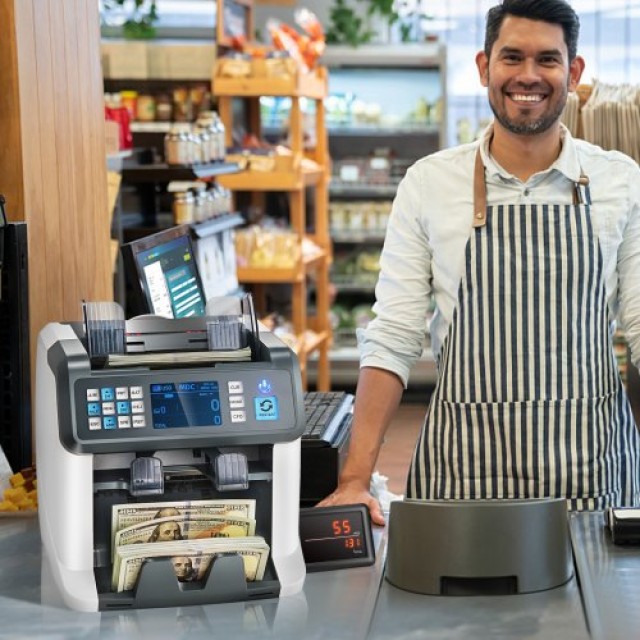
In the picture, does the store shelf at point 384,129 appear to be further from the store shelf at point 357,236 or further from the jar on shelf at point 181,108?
the jar on shelf at point 181,108

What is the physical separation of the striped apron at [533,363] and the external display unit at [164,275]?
0.58 metres

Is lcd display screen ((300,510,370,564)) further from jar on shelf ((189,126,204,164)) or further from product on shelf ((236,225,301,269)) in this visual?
product on shelf ((236,225,301,269))

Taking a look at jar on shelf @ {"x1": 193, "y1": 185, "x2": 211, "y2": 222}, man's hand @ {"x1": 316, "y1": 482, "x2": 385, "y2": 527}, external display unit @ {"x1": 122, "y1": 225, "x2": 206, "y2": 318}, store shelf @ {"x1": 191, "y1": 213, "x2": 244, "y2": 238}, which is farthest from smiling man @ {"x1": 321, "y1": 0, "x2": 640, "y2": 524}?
jar on shelf @ {"x1": 193, "y1": 185, "x2": 211, "y2": 222}

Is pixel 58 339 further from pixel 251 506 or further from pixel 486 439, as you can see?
pixel 486 439

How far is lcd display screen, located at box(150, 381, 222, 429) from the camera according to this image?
1936 mm

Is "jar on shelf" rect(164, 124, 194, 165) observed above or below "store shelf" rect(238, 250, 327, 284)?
above

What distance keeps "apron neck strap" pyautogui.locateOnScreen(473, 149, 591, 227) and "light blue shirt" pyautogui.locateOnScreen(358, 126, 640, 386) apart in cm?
1

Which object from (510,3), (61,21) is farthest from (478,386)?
(61,21)

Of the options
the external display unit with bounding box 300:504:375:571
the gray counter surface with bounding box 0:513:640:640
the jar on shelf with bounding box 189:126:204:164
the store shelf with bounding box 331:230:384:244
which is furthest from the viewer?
the store shelf with bounding box 331:230:384:244

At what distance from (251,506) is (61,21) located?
1796 mm

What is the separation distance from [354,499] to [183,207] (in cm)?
312

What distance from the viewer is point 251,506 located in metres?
1.97

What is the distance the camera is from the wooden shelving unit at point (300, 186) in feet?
23.4

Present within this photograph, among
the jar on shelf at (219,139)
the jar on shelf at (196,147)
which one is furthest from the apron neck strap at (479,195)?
the jar on shelf at (219,139)
